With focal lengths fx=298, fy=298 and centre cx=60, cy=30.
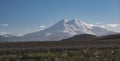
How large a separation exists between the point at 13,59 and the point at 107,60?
6.55m

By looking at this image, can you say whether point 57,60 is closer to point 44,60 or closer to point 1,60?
point 44,60

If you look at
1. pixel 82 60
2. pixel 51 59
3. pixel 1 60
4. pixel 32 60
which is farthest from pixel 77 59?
pixel 1 60

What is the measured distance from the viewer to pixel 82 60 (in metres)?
20.6

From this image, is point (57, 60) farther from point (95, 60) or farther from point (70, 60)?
point (95, 60)

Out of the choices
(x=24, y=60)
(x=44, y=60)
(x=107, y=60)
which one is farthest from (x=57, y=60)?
(x=107, y=60)

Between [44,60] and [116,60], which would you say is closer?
[44,60]

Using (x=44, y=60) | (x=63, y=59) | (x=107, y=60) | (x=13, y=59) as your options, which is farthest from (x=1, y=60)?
(x=107, y=60)

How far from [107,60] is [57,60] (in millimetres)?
3727

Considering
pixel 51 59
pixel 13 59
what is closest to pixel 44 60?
pixel 51 59

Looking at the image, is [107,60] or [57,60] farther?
[107,60]

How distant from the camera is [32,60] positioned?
1989 centimetres

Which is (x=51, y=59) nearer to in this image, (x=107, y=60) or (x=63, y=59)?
(x=63, y=59)

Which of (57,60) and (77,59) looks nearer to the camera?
(57,60)

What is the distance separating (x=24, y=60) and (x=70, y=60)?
10.1 feet
